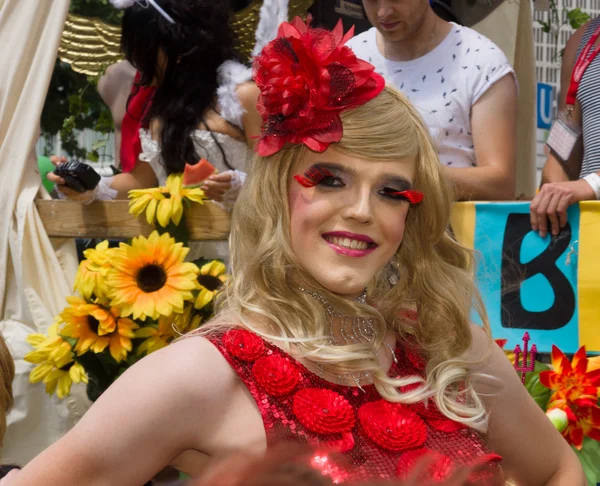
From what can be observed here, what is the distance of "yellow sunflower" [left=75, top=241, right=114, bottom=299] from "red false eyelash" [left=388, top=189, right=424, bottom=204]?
1094 mm

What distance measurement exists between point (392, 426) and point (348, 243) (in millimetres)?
334

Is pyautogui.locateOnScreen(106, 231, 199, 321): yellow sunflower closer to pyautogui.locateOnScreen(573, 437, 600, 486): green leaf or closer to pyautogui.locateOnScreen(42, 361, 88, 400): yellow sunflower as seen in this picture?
pyautogui.locateOnScreen(42, 361, 88, 400): yellow sunflower

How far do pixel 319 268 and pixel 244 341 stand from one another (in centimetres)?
20

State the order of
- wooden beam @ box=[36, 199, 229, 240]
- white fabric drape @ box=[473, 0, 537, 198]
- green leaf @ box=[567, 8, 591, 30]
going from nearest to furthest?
wooden beam @ box=[36, 199, 229, 240] < white fabric drape @ box=[473, 0, 537, 198] < green leaf @ box=[567, 8, 591, 30]

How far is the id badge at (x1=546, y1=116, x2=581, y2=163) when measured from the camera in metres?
2.97

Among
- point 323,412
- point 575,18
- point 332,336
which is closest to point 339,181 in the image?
point 332,336

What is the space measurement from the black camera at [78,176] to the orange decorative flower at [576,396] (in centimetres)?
152

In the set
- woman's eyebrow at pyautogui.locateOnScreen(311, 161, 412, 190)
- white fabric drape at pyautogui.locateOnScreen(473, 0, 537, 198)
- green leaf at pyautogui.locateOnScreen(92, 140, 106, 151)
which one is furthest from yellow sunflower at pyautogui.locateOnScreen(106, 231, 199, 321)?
green leaf at pyautogui.locateOnScreen(92, 140, 106, 151)

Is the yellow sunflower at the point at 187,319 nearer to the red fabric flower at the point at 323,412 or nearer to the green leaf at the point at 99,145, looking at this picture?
the red fabric flower at the point at 323,412

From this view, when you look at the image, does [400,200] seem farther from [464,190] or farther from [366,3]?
[366,3]

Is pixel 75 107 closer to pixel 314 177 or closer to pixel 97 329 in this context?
pixel 97 329

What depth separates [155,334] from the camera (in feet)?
8.37

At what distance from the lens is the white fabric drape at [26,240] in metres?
2.94

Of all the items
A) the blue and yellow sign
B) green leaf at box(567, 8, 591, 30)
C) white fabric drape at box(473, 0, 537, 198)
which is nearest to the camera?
the blue and yellow sign
